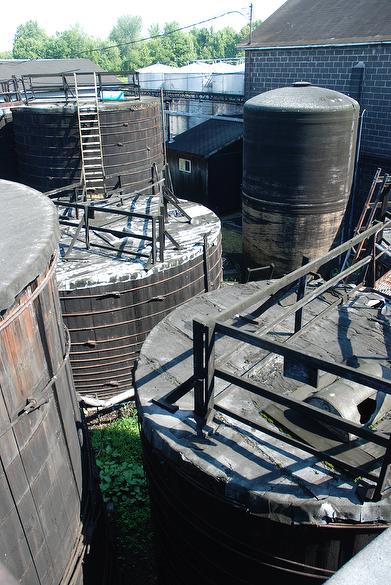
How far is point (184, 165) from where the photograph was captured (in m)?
23.1

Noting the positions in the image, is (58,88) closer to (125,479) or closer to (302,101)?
(302,101)

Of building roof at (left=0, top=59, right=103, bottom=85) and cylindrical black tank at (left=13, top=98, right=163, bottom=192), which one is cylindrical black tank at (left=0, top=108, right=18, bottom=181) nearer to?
cylindrical black tank at (left=13, top=98, right=163, bottom=192)

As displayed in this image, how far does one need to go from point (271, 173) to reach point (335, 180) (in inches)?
67.8

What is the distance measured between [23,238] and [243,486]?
10.1ft

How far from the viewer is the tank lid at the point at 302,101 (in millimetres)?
12164

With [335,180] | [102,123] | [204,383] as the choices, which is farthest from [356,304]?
[102,123]

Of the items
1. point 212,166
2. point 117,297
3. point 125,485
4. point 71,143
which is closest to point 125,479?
point 125,485

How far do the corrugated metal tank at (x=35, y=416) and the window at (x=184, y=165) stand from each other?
59.3ft

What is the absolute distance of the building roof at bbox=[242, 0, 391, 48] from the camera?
17.1 m

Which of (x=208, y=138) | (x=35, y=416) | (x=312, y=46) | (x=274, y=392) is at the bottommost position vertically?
A: (x=208, y=138)

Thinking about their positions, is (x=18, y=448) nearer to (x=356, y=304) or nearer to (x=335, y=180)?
(x=356, y=304)

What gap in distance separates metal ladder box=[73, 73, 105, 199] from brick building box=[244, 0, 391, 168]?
8660 millimetres

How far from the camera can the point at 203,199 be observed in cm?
2247

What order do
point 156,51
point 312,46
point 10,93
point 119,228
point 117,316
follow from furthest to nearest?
point 156,51, point 10,93, point 312,46, point 119,228, point 117,316
